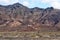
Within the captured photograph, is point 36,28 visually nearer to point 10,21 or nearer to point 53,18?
point 10,21

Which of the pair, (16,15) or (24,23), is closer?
(24,23)

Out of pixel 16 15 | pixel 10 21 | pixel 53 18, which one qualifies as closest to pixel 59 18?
pixel 53 18

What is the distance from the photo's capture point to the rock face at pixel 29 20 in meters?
130

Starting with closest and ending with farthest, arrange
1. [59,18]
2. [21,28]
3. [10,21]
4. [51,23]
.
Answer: [21,28] < [10,21] < [51,23] < [59,18]

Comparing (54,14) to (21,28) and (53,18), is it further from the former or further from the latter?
(21,28)

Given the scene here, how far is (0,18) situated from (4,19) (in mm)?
2596

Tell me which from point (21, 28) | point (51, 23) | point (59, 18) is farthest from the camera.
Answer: point (59, 18)

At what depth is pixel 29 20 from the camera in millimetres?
150000

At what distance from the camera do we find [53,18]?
529ft

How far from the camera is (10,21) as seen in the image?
138m

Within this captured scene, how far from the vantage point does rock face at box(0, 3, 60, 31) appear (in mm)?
129525

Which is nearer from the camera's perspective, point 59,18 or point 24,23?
point 24,23

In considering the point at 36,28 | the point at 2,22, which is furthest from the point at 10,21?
the point at 36,28

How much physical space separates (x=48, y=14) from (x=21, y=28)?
4695 centimetres
